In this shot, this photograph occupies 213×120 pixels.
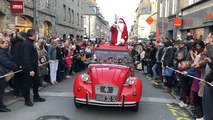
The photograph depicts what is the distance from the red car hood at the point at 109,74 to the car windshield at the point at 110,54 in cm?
117

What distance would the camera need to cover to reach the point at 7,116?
7.29 metres

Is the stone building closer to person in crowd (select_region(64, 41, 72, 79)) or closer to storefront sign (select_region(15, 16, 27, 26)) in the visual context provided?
storefront sign (select_region(15, 16, 27, 26))

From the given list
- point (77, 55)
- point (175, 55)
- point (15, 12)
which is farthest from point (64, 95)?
point (15, 12)

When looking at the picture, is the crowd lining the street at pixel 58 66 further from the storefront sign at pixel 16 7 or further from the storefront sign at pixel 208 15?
the storefront sign at pixel 208 15

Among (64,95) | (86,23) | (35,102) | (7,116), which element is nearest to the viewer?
(7,116)

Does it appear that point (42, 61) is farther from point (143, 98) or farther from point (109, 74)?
point (109, 74)

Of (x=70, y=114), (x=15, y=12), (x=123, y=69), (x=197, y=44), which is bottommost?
(x=70, y=114)

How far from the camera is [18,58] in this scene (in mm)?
8789

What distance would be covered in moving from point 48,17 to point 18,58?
18.2 metres

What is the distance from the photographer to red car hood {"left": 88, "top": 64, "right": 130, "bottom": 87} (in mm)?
7613

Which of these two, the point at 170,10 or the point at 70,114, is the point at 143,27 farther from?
the point at 70,114

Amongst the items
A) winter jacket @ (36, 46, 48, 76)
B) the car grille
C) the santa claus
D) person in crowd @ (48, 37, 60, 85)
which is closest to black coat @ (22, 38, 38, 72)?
the car grille

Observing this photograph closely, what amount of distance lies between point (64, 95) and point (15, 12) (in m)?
8.99

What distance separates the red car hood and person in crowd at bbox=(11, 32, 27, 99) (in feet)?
6.99
